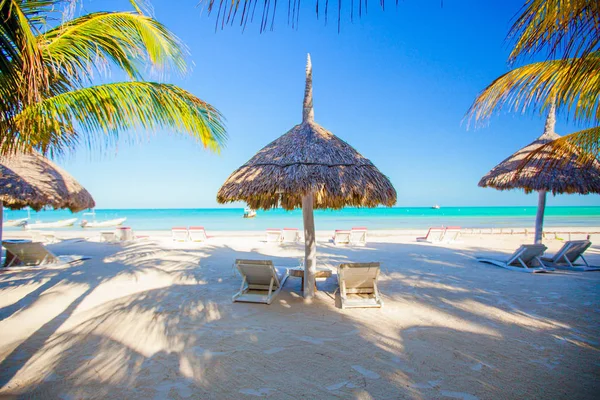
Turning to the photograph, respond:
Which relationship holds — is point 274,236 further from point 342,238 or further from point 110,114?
point 110,114

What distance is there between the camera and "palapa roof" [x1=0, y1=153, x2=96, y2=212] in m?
6.22

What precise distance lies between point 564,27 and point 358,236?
995cm

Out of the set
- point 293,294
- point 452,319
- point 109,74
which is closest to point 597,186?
point 452,319

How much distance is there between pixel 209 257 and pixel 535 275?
7.86 m

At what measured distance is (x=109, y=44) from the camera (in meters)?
2.86

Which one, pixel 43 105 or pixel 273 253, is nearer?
pixel 43 105

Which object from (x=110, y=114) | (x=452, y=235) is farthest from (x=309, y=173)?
(x=452, y=235)

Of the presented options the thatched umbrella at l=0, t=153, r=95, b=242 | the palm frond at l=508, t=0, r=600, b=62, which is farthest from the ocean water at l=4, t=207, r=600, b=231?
the palm frond at l=508, t=0, r=600, b=62

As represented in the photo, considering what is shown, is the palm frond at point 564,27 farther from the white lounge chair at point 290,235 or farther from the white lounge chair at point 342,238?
the white lounge chair at point 290,235

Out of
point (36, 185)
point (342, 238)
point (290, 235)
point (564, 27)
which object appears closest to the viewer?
point (564, 27)

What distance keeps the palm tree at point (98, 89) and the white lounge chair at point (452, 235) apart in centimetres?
1161

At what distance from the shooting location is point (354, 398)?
7.48 feet

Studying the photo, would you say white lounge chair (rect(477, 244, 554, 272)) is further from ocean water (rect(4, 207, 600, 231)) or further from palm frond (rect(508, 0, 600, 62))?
ocean water (rect(4, 207, 600, 231))

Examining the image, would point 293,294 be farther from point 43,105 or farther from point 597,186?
point 597,186
